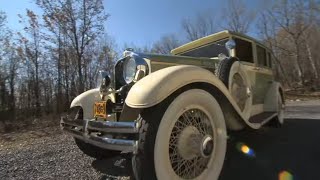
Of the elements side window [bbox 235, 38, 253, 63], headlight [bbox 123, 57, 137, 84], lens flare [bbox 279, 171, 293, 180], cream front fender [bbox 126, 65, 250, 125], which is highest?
side window [bbox 235, 38, 253, 63]

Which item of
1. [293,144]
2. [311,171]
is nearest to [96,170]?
[311,171]

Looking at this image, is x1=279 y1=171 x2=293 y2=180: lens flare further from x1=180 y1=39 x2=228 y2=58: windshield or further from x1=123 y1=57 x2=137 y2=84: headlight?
x1=180 y1=39 x2=228 y2=58: windshield

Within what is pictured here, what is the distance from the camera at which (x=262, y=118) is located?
6.14 metres

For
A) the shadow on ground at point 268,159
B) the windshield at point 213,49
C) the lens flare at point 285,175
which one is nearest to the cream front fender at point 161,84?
the shadow on ground at point 268,159

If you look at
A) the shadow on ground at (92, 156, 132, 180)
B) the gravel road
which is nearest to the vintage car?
the shadow on ground at (92, 156, 132, 180)

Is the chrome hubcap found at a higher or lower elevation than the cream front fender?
lower

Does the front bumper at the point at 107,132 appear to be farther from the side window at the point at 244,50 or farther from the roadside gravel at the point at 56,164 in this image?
the side window at the point at 244,50

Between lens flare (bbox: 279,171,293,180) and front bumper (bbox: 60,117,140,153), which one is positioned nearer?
front bumper (bbox: 60,117,140,153)

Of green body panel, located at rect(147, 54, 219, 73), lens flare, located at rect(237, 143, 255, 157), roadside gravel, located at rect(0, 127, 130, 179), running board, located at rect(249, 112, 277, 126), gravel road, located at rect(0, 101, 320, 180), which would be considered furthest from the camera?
running board, located at rect(249, 112, 277, 126)

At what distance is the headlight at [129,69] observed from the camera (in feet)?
15.3

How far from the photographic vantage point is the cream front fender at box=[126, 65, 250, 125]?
10.8 ft

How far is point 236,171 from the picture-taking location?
4406 mm

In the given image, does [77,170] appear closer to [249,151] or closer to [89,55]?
[249,151]

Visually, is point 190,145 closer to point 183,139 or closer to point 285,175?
point 183,139
